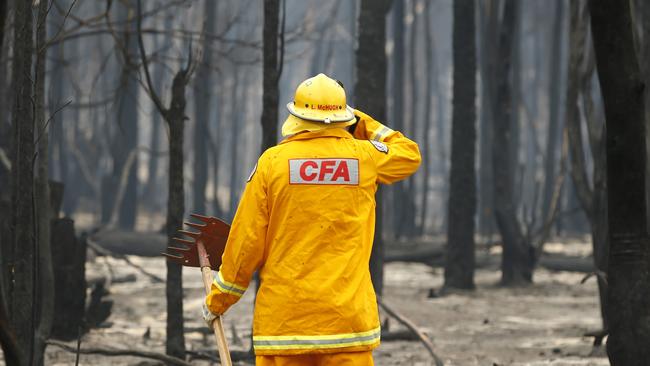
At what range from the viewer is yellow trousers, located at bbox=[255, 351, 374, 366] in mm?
4551

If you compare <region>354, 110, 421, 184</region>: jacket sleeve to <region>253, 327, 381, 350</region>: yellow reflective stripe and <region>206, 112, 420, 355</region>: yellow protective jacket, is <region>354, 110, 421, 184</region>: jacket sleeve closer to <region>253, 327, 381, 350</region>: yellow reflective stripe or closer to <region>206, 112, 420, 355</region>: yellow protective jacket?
<region>206, 112, 420, 355</region>: yellow protective jacket

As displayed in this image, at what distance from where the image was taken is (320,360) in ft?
15.1

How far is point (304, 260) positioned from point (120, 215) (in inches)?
936

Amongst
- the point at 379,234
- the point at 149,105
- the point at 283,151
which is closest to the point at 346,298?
the point at 283,151

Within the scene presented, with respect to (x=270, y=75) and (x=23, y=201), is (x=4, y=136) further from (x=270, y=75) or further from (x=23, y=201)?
(x=23, y=201)

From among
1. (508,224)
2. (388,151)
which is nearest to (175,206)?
(388,151)

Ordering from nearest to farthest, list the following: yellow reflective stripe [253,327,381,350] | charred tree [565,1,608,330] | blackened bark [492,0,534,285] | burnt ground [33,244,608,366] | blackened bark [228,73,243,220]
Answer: yellow reflective stripe [253,327,381,350], charred tree [565,1,608,330], burnt ground [33,244,608,366], blackened bark [492,0,534,285], blackened bark [228,73,243,220]

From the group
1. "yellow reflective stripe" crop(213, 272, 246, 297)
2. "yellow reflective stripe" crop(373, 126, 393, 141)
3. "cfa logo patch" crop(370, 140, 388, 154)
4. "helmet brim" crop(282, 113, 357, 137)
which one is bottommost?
"yellow reflective stripe" crop(213, 272, 246, 297)

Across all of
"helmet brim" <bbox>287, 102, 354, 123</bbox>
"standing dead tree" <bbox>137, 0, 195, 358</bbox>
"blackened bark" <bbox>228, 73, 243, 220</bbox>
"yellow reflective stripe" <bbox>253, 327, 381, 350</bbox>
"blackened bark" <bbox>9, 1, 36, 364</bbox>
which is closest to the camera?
"yellow reflective stripe" <bbox>253, 327, 381, 350</bbox>

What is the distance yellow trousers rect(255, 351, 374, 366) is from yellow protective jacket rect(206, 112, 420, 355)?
0.11ft

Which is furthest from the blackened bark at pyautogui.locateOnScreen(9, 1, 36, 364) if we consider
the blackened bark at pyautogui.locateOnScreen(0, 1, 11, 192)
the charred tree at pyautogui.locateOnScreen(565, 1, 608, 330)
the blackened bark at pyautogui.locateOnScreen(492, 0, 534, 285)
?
the blackened bark at pyautogui.locateOnScreen(492, 0, 534, 285)

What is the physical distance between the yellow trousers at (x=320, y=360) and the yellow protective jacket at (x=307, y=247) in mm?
33

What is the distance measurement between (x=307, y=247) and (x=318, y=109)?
1.95ft

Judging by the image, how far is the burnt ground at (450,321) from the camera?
945cm
